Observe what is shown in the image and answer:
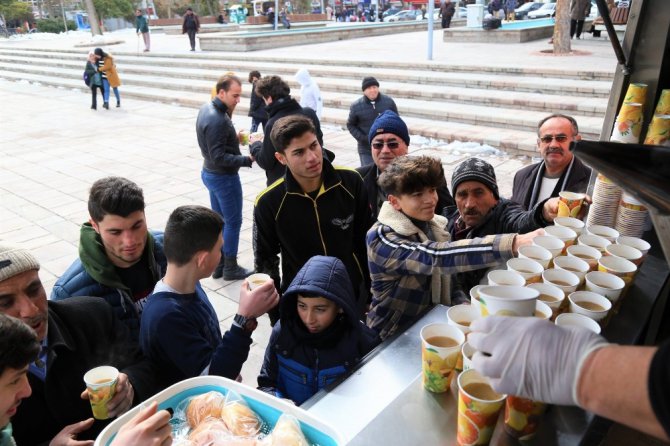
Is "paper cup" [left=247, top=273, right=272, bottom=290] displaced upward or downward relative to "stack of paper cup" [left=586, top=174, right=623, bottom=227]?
downward

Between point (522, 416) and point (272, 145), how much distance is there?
12.6 feet

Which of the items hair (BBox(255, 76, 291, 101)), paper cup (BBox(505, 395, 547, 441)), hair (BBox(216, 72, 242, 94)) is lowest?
paper cup (BBox(505, 395, 547, 441))

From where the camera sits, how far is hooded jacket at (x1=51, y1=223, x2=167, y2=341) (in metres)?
2.52

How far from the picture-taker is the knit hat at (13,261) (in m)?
1.92

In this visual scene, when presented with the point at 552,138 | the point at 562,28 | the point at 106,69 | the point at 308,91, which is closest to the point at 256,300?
the point at 552,138

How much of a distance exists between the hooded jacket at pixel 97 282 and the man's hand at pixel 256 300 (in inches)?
32.3

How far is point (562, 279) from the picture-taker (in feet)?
5.55

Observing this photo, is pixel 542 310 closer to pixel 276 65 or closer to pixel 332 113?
pixel 332 113

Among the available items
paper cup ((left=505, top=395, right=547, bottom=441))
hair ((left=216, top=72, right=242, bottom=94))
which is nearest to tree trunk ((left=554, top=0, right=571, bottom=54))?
hair ((left=216, top=72, right=242, bottom=94))

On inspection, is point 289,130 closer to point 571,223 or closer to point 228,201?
point 571,223

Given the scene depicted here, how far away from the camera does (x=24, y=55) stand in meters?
27.5

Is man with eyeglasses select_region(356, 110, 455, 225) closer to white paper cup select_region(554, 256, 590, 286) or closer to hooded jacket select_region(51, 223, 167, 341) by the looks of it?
hooded jacket select_region(51, 223, 167, 341)

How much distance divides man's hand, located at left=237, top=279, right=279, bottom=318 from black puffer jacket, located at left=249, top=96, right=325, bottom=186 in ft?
8.93

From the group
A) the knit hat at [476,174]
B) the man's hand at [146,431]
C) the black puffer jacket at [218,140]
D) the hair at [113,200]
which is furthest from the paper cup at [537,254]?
the black puffer jacket at [218,140]
